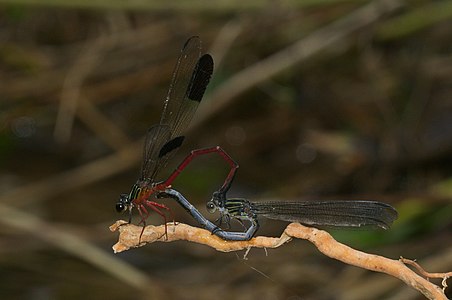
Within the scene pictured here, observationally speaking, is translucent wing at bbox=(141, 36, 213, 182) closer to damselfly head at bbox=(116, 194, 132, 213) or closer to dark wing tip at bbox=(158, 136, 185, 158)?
dark wing tip at bbox=(158, 136, 185, 158)

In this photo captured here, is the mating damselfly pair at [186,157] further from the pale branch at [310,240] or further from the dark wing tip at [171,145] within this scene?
the pale branch at [310,240]

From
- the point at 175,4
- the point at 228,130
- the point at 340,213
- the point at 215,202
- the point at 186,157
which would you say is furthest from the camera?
the point at 228,130

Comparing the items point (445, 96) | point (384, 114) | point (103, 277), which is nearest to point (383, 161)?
point (384, 114)

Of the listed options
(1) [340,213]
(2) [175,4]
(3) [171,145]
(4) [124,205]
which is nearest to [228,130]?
(2) [175,4]

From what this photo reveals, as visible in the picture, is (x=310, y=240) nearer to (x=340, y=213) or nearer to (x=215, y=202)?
(x=340, y=213)

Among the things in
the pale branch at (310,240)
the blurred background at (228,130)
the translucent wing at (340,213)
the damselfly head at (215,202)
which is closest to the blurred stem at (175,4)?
the blurred background at (228,130)

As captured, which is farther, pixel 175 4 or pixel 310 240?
pixel 175 4

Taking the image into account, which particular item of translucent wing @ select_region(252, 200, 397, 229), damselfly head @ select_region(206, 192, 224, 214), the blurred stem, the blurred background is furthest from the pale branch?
the blurred stem
